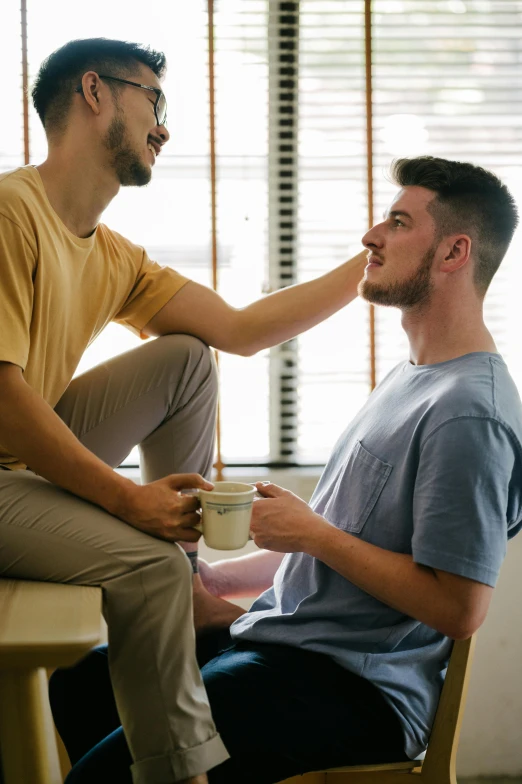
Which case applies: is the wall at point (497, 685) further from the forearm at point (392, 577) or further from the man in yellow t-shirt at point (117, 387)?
the forearm at point (392, 577)

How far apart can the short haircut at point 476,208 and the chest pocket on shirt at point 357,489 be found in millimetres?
398

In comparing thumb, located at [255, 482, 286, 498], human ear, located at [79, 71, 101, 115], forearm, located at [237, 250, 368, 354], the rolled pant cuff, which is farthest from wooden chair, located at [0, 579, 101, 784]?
human ear, located at [79, 71, 101, 115]

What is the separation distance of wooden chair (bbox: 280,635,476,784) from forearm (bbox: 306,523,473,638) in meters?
0.08

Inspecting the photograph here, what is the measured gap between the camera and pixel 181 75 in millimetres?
2406

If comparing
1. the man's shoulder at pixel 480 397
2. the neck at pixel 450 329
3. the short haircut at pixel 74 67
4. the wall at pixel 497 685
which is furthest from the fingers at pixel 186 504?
the wall at pixel 497 685

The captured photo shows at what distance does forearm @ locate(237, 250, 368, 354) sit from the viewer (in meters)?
1.84

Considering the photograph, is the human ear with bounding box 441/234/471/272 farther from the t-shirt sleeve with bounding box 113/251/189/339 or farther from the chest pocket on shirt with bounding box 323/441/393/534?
the t-shirt sleeve with bounding box 113/251/189/339

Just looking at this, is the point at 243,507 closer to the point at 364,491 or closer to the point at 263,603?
the point at 364,491

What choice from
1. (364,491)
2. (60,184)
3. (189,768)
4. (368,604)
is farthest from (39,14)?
(189,768)

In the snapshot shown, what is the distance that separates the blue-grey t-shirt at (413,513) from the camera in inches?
47.7

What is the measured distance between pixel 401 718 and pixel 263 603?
14.1 inches

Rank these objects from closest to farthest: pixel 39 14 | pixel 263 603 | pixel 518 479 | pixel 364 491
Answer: pixel 518 479, pixel 364 491, pixel 263 603, pixel 39 14

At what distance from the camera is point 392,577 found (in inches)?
49.6

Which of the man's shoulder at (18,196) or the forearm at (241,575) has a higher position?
the man's shoulder at (18,196)
